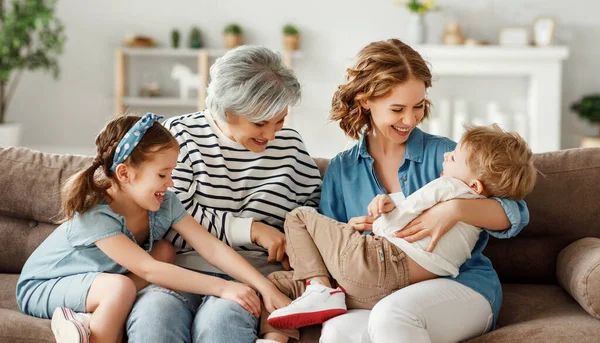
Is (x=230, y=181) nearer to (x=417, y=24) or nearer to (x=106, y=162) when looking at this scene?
(x=106, y=162)

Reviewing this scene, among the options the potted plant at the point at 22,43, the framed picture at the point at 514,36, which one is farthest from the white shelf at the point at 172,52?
the framed picture at the point at 514,36

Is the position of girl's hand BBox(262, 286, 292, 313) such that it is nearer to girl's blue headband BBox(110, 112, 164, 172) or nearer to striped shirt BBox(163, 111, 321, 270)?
striped shirt BBox(163, 111, 321, 270)

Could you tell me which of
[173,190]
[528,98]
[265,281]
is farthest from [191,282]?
[528,98]

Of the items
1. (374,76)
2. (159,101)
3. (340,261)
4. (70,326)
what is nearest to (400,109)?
(374,76)

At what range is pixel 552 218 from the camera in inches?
87.0

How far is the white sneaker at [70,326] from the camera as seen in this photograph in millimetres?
1688

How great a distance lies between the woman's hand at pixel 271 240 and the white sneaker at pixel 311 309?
23cm

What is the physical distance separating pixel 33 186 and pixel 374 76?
3.78ft

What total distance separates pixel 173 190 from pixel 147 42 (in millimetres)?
4078

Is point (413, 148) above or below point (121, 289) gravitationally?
above

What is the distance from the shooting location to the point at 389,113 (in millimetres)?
2072

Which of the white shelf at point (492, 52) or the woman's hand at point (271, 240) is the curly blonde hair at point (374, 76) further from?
the white shelf at point (492, 52)

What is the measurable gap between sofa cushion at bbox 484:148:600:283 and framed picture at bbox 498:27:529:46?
12.5 feet

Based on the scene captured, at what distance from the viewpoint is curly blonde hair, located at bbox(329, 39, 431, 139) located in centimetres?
206
